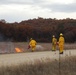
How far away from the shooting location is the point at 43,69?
18000 millimetres

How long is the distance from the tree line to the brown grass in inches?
2086

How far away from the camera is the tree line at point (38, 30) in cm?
7831

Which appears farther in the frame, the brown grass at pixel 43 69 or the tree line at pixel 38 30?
the tree line at pixel 38 30

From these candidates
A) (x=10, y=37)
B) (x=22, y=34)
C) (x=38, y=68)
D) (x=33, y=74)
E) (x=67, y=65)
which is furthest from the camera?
(x=22, y=34)

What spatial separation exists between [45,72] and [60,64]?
2.37 meters

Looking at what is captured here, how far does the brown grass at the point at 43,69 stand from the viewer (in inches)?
673

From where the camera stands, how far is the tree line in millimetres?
78312

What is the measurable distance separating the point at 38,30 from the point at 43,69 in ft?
218

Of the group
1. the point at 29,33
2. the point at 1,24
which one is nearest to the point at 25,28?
the point at 29,33

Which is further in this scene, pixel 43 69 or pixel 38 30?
pixel 38 30

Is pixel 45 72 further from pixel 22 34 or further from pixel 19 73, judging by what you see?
pixel 22 34

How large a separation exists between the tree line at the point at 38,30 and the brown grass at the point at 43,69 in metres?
53.0

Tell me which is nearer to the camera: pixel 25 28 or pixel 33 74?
pixel 33 74

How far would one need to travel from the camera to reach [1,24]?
78.8 m
